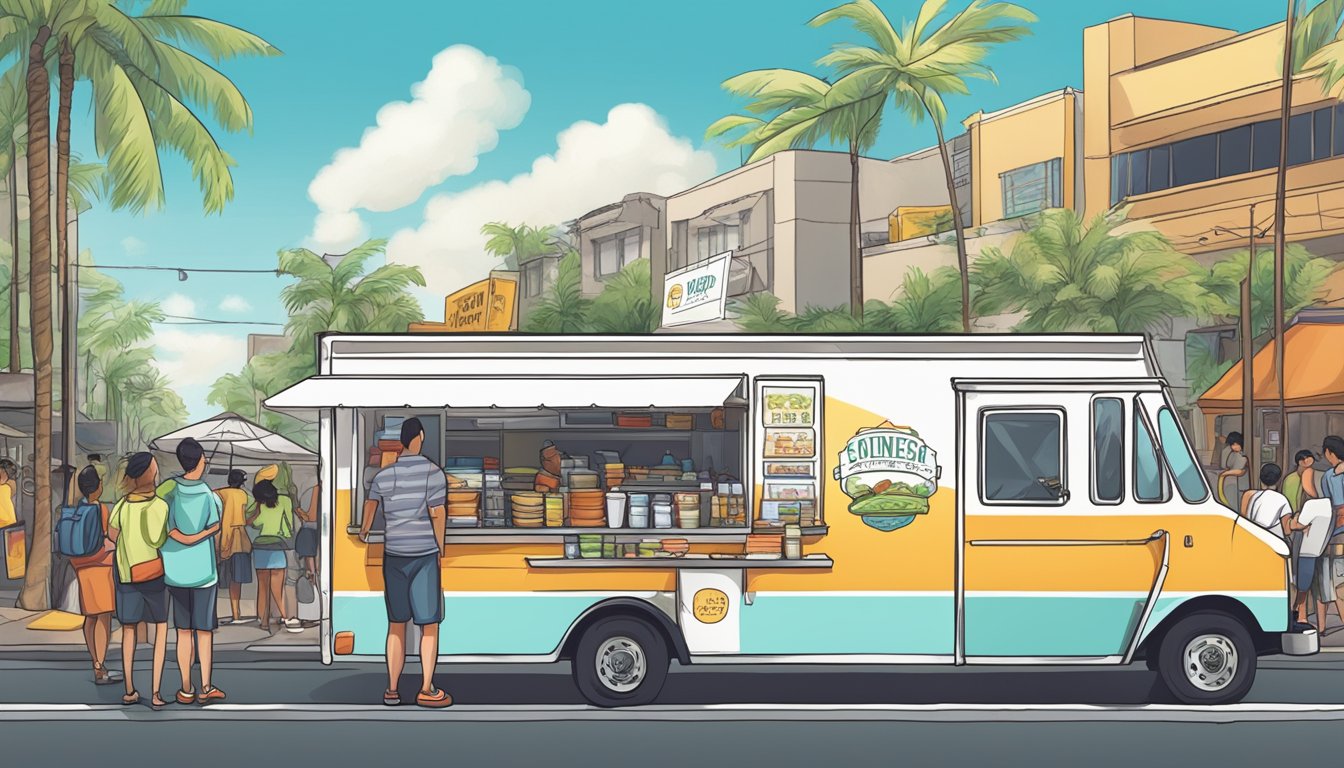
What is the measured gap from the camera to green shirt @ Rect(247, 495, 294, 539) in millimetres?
13320

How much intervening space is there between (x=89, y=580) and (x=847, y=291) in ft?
109

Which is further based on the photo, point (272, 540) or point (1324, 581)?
point (272, 540)

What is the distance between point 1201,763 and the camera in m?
7.79

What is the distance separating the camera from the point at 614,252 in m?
51.7

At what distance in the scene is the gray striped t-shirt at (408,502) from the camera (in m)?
9.12

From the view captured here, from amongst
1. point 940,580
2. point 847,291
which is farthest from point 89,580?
point 847,291

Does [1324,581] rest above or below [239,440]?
below

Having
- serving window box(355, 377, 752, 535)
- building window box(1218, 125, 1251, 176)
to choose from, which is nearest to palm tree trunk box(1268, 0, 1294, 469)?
building window box(1218, 125, 1251, 176)

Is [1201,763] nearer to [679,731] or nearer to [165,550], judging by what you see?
[679,731]

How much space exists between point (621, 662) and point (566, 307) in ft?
143

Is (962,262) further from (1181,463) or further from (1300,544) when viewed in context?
(1181,463)

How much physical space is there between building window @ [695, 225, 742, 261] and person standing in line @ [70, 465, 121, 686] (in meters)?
34.2

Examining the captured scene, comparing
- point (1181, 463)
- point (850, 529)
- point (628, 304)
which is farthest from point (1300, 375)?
point (628, 304)

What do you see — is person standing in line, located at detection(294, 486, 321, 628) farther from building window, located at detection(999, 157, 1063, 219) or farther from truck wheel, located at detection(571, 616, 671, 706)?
building window, located at detection(999, 157, 1063, 219)
